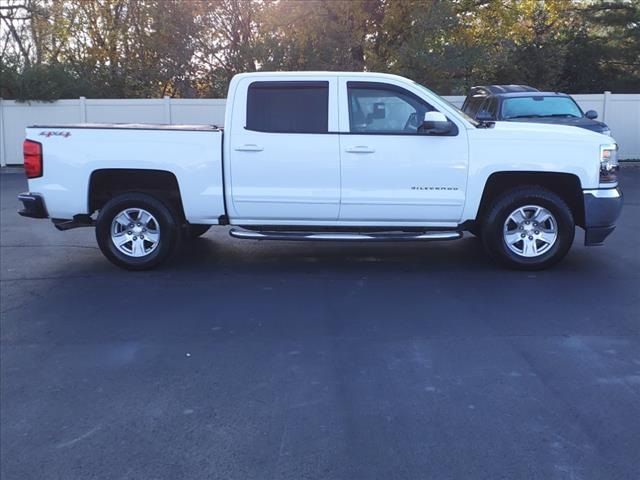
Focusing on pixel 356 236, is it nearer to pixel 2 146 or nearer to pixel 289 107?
pixel 289 107

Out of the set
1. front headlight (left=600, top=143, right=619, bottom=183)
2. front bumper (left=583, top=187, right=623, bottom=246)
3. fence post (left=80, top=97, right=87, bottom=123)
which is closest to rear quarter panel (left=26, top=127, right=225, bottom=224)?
front bumper (left=583, top=187, right=623, bottom=246)

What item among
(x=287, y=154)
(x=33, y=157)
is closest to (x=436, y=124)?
(x=287, y=154)

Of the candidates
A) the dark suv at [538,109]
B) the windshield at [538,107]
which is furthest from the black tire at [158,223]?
the windshield at [538,107]

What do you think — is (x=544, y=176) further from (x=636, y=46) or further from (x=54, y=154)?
(x=636, y=46)

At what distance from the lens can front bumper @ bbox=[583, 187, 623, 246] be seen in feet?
26.2

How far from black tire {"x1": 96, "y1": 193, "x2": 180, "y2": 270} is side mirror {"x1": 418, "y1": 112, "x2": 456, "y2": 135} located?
2.87 m

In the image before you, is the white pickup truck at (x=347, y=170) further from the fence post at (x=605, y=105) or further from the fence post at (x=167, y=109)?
the fence post at (x=605, y=105)

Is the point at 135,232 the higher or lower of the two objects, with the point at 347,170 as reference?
lower

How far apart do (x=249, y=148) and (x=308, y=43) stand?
1438 cm

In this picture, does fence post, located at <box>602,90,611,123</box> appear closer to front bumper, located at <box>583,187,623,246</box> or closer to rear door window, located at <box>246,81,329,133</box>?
front bumper, located at <box>583,187,623,246</box>

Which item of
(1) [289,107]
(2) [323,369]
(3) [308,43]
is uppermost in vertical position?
(3) [308,43]

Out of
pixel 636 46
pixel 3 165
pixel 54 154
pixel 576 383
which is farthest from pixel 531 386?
pixel 636 46

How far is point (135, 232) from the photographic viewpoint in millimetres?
8445

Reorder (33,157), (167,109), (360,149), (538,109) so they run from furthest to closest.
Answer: (167,109)
(538,109)
(33,157)
(360,149)
